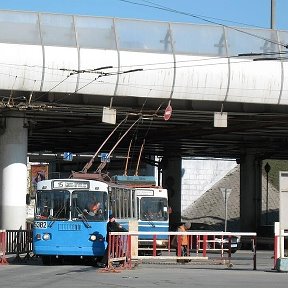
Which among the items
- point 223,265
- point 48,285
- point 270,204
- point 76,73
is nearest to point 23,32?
point 76,73

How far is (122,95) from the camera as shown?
37156 millimetres

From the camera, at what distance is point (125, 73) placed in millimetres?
36312

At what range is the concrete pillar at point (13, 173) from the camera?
126ft

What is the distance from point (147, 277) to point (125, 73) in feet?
52.1

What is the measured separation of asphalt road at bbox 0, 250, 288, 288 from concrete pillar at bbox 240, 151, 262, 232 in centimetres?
3739

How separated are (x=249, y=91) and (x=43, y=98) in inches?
341

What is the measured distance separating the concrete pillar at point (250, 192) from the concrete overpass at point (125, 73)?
75.5ft

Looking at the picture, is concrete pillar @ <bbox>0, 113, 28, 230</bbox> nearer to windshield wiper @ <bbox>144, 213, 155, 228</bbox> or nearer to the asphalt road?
windshield wiper @ <bbox>144, 213, 155, 228</bbox>

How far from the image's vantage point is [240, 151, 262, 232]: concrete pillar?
64.6m

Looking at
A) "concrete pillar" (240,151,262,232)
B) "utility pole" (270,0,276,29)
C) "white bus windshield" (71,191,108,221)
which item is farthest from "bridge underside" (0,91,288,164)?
"white bus windshield" (71,191,108,221)

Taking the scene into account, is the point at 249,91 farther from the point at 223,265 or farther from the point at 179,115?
the point at 223,265

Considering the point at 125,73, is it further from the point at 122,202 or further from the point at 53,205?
the point at 53,205

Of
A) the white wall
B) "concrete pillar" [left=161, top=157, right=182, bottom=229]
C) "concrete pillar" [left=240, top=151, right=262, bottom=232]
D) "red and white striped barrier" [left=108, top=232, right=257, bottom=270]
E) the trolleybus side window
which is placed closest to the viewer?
"red and white striped barrier" [left=108, top=232, right=257, bottom=270]

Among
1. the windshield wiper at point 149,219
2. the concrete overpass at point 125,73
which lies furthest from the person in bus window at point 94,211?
the windshield wiper at point 149,219
